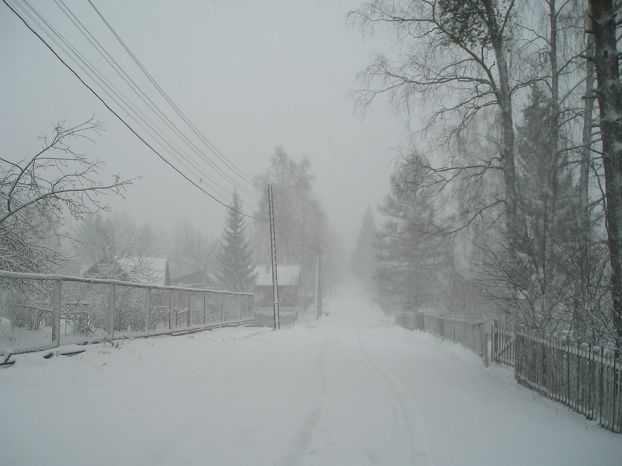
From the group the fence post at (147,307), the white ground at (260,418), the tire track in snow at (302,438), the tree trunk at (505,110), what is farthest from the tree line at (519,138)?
the fence post at (147,307)

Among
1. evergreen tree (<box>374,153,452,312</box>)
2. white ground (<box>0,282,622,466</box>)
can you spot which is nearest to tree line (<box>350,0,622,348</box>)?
white ground (<box>0,282,622,466</box>)

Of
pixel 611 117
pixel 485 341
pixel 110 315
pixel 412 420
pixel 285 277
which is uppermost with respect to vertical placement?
pixel 611 117

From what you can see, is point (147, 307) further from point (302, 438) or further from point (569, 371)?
point (569, 371)

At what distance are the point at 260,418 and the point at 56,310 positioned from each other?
3.83 meters

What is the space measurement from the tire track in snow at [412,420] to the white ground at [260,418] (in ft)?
0.06

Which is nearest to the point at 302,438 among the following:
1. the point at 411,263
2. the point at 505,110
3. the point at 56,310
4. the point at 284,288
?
the point at 56,310

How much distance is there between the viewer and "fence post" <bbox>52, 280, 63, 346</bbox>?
653cm

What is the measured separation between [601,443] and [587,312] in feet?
9.18

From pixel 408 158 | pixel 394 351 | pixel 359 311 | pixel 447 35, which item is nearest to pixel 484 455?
pixel 394 351

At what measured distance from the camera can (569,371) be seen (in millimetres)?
6613

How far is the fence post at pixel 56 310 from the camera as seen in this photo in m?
6.53

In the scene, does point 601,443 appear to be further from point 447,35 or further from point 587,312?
point 447,35

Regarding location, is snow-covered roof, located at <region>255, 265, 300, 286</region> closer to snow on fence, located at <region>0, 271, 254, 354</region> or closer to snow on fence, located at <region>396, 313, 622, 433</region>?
snow on fence, located at <region>0, 271, 254, 354</region>

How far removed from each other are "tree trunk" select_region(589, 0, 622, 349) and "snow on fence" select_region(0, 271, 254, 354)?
29.8 ft
